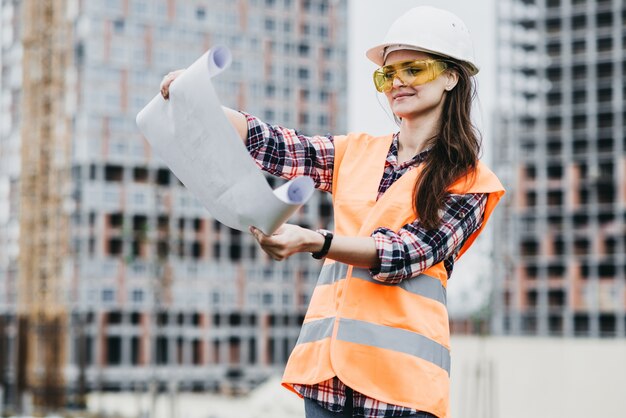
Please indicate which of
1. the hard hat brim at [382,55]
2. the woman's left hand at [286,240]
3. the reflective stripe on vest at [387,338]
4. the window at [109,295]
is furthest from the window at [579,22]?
the woman's left hand at [286,240]

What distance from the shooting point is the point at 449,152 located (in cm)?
222

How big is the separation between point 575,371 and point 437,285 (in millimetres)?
21756

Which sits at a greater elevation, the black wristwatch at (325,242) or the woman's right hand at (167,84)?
the woman's right hand at (167,84)

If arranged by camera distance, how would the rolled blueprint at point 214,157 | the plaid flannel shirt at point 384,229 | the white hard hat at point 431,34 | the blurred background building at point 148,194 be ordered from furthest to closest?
the blurred background building at point 148,194 < the white hard hat at point 431,34 < the plaid flannel shirt at point 384,229 < the rolled blueprint at point 214,157

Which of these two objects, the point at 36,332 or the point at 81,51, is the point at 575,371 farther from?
the point at 81,51

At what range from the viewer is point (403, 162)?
2289 millimetres

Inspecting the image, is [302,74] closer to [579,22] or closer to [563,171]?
[563,171]

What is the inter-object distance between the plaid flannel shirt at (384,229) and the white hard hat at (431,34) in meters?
0.22

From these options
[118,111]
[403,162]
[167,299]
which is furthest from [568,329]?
[403,162]

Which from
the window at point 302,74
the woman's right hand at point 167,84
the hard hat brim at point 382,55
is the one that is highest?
the window at point 302,74

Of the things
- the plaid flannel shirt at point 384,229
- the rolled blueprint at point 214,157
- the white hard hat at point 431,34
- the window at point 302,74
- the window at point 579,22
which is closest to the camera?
the rolled blueprint at point 214,157

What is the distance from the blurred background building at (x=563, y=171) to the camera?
6438 cm

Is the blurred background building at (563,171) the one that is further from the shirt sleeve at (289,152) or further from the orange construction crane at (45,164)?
the shirt sleeve at (289,152)

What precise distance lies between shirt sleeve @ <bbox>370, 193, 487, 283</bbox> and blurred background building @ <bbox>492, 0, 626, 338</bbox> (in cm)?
6240
